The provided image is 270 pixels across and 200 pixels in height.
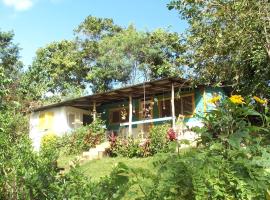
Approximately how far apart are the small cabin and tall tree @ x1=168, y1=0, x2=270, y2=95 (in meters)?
7.74

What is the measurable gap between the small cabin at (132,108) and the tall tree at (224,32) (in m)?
7.74

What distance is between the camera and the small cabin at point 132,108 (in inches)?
886

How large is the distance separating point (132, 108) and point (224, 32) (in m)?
17.4

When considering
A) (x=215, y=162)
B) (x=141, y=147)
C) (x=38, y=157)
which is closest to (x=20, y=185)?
(x=38, y=157)

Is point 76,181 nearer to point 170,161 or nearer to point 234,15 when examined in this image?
point 170,161

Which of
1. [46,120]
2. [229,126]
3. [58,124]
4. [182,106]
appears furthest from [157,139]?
[229,126]

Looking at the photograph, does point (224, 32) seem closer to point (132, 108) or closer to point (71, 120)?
point (132, 108)

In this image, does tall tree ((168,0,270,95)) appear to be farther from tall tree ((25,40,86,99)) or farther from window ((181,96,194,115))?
tall tree ((25,40,86,99))

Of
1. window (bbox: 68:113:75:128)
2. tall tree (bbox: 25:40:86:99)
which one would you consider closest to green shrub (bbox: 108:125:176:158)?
window (bbox: 68:113:75:128)

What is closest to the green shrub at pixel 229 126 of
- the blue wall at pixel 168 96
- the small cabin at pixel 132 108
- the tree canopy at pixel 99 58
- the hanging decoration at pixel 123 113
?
the blue wall at pixel 168 96

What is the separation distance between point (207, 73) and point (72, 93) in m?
30.8

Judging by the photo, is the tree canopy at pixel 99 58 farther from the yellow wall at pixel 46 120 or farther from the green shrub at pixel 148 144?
the green shrub at pixel 148 144

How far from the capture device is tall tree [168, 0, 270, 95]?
26.7 feet

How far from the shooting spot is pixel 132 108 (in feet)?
88.0
